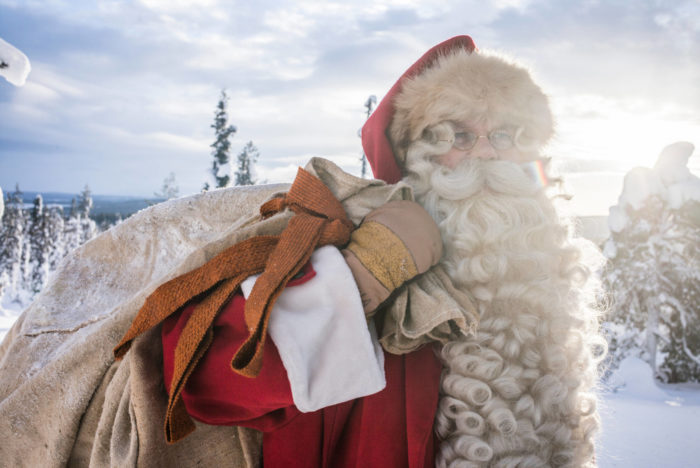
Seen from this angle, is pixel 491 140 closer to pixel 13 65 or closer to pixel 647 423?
pixel 13 65

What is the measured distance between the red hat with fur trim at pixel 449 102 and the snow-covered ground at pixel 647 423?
5284mm

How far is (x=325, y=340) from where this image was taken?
4.47ft

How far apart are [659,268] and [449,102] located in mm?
19659

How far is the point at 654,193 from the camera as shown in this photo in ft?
59.3

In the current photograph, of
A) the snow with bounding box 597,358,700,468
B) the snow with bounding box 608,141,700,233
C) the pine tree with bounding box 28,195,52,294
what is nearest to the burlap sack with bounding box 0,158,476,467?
the snow with bounding box 597,358,700,468

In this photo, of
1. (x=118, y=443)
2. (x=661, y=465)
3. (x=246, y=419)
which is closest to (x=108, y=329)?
(x=118, y=443)

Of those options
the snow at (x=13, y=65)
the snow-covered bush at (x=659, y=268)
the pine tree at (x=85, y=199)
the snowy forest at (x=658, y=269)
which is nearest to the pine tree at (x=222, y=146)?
the snowy forest at (x=658, y=269)

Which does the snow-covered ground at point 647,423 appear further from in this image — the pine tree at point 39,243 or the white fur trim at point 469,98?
the pine tree at point 39,243

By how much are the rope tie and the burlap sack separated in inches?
6.2

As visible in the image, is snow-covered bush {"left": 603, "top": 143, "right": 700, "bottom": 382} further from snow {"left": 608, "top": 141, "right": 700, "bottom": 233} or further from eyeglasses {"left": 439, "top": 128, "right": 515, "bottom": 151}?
eyeglasses {"left": 439, "top": 128, "right": 515, "bottom": 151}

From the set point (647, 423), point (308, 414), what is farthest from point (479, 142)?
point (647, 423)

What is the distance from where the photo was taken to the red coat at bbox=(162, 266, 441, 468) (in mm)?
1387

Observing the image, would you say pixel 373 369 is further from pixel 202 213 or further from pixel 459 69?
pixel 202 213

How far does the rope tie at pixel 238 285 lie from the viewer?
1.29 meters
